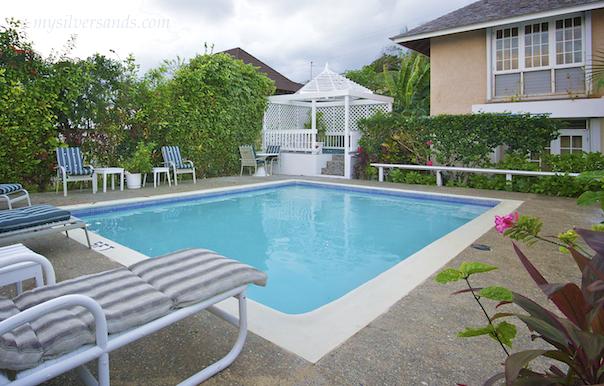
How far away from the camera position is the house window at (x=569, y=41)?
1066cm

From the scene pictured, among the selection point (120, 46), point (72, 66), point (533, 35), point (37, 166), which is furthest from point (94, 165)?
point (533, 35)

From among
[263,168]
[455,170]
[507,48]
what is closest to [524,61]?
[507,48]

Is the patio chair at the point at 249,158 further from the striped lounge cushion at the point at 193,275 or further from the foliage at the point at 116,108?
the striped lounge cushion at the point at 193,275

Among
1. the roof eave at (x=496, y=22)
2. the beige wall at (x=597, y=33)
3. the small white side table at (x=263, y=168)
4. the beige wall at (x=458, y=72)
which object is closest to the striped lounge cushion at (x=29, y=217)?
the small white side table at (x=263, y=168)

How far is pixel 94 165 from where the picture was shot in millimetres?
9891

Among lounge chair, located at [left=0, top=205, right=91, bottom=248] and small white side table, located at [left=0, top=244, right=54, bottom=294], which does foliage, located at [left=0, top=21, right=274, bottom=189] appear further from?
small white side table, located at [left=0, top=244, right=54, bottom=294]

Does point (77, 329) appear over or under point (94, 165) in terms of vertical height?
under

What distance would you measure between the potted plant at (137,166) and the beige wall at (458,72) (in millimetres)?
9061

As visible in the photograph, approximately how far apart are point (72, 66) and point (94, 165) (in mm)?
2350

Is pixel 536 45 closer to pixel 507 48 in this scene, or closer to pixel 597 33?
pixel 507 48

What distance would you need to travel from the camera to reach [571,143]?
1105cm

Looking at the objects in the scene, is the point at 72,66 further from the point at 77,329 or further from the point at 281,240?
→ the point at 77,329

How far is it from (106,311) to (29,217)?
10.1ft

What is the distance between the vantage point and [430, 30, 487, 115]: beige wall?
12.2m
